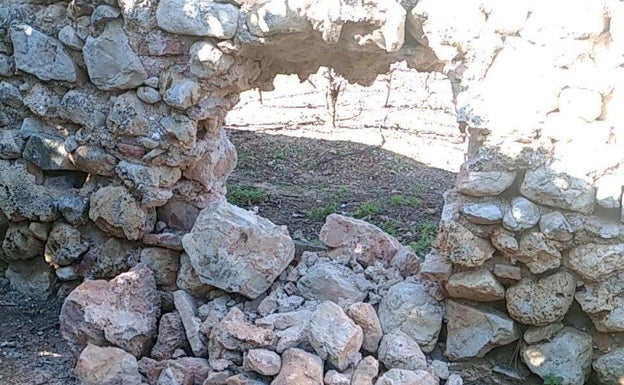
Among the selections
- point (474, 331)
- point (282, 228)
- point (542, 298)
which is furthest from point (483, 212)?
point (282, 228)

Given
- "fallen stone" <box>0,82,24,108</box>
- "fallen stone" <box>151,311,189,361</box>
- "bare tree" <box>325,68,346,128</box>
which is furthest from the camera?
"bare tree" <box>325,68,346,128</box>

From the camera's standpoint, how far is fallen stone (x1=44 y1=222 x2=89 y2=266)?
4.04 m

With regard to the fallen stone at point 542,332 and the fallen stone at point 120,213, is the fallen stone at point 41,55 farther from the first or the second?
the fallen stone at point 542,332

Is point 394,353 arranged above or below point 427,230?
above

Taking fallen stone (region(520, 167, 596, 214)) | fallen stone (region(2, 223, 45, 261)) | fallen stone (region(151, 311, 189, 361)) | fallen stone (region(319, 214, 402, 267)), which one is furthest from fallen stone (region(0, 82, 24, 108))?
fallen stone (region(520, 167, 596, 214))

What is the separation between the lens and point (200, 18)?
11.4 ft

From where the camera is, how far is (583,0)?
2.93m

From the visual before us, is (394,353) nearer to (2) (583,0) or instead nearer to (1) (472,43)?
(1) (472,43)

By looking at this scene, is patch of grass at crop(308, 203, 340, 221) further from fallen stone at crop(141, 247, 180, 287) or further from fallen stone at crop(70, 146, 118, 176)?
fallen stone at crop(70, 146, 118, 176)

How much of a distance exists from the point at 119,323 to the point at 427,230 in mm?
2620

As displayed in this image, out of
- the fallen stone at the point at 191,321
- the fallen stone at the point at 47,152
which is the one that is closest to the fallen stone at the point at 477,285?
the fallen stone at the point at 191,321

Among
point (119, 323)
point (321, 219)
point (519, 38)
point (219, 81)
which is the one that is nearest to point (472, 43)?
point (519, 38)

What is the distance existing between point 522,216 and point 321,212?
9.10ft

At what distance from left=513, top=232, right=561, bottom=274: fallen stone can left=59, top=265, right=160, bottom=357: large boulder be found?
176 cm
